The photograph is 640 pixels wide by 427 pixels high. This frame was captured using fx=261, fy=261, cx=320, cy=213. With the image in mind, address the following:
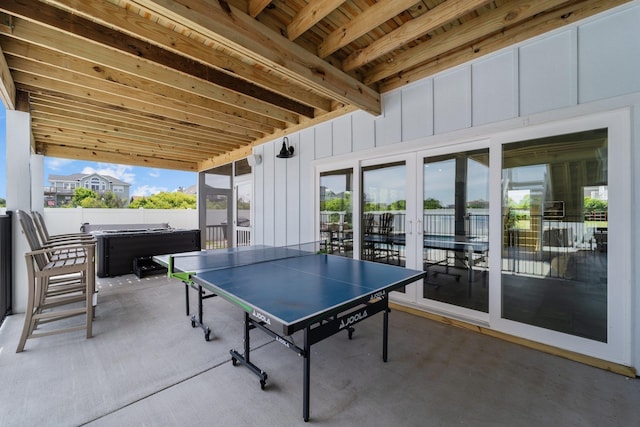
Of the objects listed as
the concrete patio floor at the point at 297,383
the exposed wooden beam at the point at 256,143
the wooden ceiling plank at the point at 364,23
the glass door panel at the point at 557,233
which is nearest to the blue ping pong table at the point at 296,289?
the concrete patio floor at the point at 297,383

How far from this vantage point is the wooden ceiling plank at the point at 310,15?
2127mm

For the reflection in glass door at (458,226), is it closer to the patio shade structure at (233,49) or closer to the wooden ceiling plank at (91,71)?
the patio shade structure at (233,49)

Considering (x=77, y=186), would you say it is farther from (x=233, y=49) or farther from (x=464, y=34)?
(x=464, y=34)

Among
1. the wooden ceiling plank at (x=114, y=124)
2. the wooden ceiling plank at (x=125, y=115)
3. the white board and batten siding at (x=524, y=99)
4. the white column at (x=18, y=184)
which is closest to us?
the white board and batten siding at (x=524, y=99)

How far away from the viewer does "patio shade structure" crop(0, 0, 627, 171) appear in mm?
2137

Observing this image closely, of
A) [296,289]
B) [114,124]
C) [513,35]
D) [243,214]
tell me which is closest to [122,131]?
[114,124]

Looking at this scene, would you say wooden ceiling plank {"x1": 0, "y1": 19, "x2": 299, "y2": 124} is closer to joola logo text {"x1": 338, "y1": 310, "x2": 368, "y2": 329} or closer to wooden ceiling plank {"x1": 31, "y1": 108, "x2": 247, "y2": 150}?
wooden ceiling plank {"x1": 31, "y1": 108, "x2": 247, "y2": 150}

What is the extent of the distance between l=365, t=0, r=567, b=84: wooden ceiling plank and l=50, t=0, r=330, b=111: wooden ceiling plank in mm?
1264

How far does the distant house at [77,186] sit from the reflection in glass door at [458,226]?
16106 mm

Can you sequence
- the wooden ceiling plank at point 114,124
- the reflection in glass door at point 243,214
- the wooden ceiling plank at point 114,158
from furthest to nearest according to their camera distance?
the reflection in glass door at point 243,214 < the wooden ceiling plank at point 114,158 < the wooden ceiling plank at point 114,124

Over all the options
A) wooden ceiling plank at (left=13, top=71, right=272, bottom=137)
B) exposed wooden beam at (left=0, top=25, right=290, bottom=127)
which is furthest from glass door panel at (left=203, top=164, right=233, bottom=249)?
exposed wooden beam at (left=0, top=25, right=290, bottom=127)

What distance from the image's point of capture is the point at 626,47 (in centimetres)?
210

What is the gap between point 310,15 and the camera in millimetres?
2268

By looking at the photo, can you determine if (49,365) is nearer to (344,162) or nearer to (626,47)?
(344,162)
